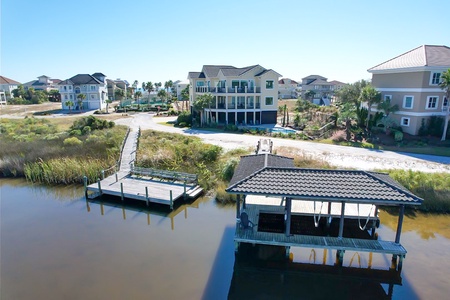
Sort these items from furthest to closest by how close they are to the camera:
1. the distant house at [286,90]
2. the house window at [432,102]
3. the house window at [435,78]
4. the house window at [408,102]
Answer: the distant house at [286,90]
the house window at [408,102]
the house window at [432,102]
the house window at [435,78]

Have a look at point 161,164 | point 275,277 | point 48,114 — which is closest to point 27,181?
point 161,164

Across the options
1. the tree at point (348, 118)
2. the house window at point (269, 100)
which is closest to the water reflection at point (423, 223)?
the tree at point (348, 118)

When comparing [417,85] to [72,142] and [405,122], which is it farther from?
[72,142]

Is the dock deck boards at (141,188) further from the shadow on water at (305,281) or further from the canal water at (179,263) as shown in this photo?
the shadow on water at (305,281)

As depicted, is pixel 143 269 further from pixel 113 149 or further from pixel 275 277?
pixel 113 149

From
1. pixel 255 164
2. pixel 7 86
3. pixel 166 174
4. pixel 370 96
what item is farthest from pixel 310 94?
pixel 7 86

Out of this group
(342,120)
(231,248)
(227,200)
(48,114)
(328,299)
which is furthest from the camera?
(48,114)

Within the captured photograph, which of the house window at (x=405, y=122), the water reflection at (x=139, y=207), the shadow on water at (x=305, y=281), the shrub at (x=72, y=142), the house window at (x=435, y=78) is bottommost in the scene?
the shadow on water at (x=305, y=281)
